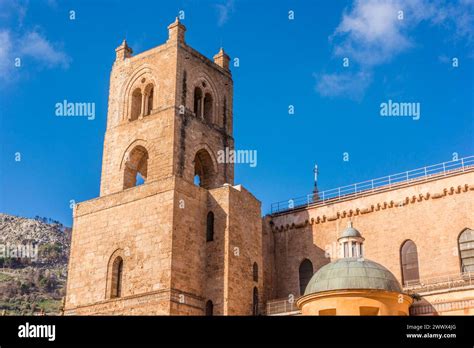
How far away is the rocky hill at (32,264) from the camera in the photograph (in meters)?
85.8

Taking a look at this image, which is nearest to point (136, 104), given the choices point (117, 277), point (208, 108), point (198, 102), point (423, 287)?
point (198, 102)

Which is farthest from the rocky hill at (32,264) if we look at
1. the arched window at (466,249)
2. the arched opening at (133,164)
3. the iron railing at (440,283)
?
the arched window at (466,249)

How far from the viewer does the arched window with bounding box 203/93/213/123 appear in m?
35.6

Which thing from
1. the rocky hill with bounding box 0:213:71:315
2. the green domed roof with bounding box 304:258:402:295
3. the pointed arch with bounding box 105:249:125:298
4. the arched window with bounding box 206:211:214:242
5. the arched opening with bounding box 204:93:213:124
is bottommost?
the green domed roof with bounding box 304:258:402:295

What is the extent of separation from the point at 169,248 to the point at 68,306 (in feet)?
18.7

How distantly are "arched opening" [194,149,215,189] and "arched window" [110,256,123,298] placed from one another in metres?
6.13

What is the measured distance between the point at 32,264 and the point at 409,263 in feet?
263

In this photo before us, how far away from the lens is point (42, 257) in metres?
104

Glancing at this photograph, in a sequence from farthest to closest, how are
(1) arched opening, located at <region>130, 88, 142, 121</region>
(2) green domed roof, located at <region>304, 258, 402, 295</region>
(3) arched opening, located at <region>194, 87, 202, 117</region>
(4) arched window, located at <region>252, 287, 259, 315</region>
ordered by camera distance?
(3) arched opening, located at <region>194, 87, 202, 117</region> → (1) arched opening, located at <region>130, 88, 142, 121</region> → (4) arched window, located at <region>252, 287, 259, 315</region> → (2) green domed roof, located at <region>304, 258, 402, 295</region>

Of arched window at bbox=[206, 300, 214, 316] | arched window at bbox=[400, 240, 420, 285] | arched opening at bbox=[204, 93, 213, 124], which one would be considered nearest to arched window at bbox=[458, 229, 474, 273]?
arched window at bbox=[400, 240, 420, 285]

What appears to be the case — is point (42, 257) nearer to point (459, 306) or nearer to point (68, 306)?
point (68, 306)

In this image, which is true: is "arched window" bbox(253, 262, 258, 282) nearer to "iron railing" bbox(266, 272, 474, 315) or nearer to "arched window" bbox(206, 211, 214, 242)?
"iron railing" bbox(266, 272, 474, 315)
